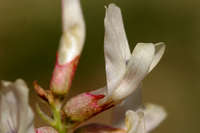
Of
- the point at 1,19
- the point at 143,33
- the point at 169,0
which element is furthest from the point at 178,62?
the point at 1,19

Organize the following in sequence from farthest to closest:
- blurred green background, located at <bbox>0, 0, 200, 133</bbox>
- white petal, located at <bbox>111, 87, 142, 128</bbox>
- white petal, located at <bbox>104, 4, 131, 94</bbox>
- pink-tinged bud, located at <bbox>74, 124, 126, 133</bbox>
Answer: blurred green background, located at <bbox>0, 0, 200, 133</bbox>
white petal, located at <bbox>111, 87, 142, 128</bbox>
pink-tinged bud, located at <bbox>74, 124, 126, 133</bbox>
white petal, located at <bbox>104, 4, 131, 94</bbox>

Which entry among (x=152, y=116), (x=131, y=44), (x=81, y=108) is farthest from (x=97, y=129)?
(x=131, y=44)

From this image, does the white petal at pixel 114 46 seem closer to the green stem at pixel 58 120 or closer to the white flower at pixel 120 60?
the white flower at pixel 120 60

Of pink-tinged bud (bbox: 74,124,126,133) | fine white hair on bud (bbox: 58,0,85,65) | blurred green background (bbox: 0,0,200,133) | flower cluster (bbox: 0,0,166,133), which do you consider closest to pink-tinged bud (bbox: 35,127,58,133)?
flower cluster (bbox: 0,0,166,133)

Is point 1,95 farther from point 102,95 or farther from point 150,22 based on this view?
point 150,22

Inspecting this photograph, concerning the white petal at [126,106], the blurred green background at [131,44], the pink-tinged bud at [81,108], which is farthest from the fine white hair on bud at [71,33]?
the blurred green background at [131,44]

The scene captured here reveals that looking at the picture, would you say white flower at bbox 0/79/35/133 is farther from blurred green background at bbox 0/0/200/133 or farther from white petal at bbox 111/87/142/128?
blurred green background at bbox 0/0/200/133
